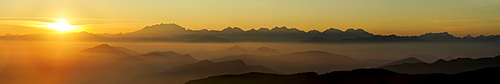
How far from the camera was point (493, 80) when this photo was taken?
527 ft

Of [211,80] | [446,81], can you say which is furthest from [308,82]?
[446,81]

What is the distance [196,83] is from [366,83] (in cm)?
6600

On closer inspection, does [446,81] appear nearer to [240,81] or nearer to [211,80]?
[240,81]

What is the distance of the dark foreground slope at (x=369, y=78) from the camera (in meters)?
163

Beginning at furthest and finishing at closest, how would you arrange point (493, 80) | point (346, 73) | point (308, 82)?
point (346, 73) → point (308, 82) → point (493, 80)

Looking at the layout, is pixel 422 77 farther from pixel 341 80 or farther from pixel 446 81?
pixel 341 80

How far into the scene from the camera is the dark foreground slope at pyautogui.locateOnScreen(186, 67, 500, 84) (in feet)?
534

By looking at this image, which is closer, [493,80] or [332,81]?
[493,80]

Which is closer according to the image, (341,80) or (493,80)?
(493,80)

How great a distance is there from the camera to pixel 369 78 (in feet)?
593

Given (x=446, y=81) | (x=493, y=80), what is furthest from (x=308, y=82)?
(x=493, y=80)

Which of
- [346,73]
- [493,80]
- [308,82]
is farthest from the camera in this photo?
[346,73]

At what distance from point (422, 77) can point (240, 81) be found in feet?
228

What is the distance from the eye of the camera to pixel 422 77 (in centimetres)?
16562
